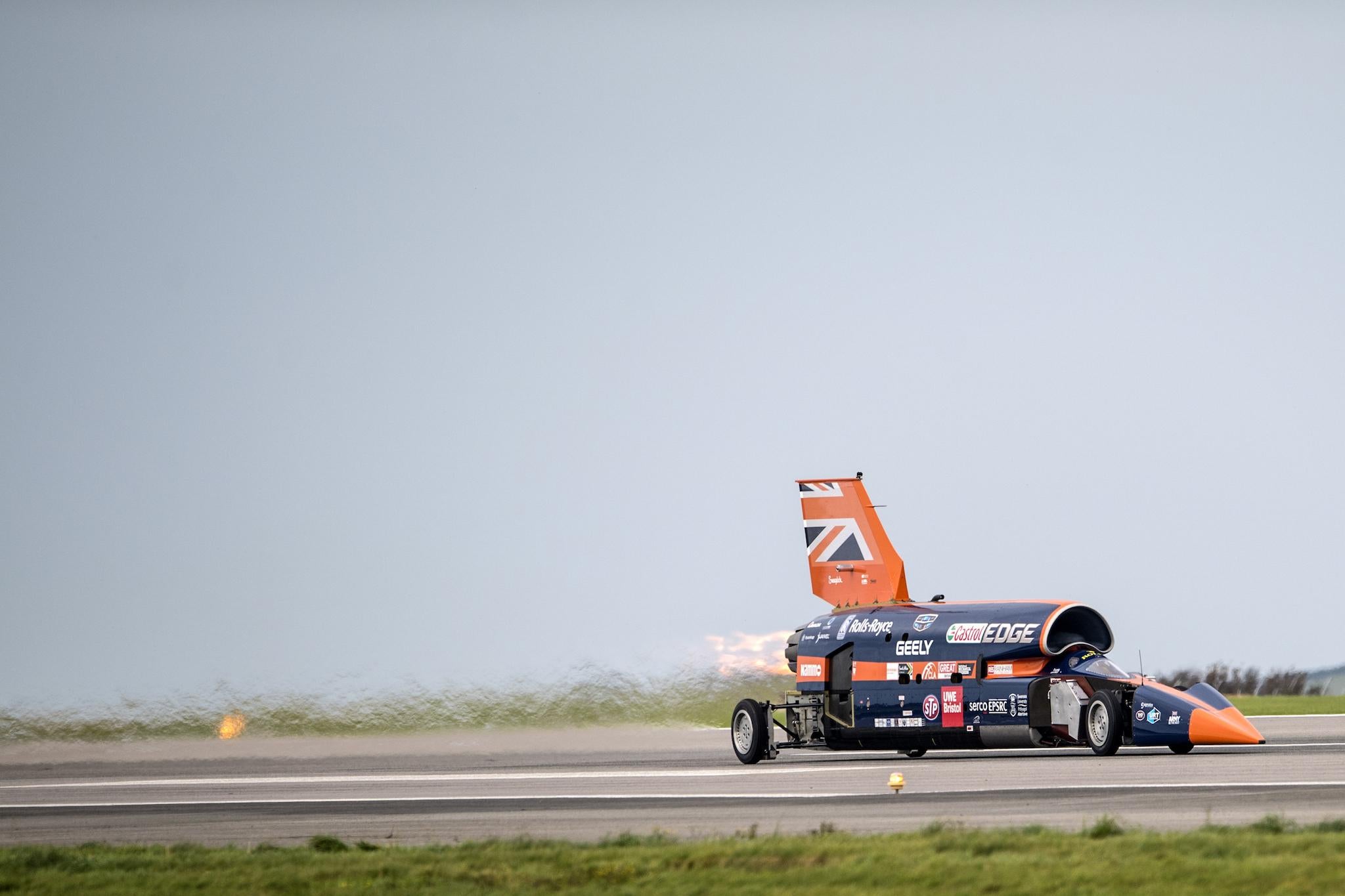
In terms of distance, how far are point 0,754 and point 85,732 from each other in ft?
6.81

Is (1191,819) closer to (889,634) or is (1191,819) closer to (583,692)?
(889,634)

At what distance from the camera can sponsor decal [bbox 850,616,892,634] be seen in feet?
117

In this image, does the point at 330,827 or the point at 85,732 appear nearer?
the point at 330,827

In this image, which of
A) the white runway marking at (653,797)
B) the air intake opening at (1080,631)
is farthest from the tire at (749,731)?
the white runway marking at (653,797)

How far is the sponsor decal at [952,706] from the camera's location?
3306cm

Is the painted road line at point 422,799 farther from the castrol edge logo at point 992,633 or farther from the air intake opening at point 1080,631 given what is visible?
the air intake opening at point 1080,631

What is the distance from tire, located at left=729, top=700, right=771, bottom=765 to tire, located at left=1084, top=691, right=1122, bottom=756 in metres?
7.80

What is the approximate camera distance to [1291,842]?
48.8 ft

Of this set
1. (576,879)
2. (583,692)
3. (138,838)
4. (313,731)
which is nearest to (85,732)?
(313,731)

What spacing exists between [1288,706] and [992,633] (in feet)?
101

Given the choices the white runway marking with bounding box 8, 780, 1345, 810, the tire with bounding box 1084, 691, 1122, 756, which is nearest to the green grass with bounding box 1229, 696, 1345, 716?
the tire with bounding box 1084, 691, 1122, 756

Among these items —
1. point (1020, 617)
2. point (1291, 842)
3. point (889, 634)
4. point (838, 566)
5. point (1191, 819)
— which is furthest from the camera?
point (838, 566)

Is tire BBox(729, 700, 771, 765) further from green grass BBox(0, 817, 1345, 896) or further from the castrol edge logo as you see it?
green grass BBox(0, 817, 1345, 896)

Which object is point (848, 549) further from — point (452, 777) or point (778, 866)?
point (778, 866)
